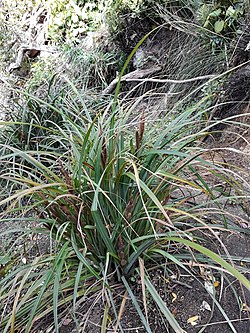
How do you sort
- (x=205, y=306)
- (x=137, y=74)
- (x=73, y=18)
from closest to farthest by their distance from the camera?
1. (x=205, y=306)
2. (x=137, y=74)
3. (x=73, y=18)

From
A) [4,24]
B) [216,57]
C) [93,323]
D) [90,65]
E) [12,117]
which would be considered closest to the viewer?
[93,323]

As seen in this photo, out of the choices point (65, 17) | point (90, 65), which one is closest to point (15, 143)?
point (90, 65)

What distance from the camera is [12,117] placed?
7.88 ft

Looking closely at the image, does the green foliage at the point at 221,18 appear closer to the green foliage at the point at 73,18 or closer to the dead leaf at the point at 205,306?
→ the green foliage at the point at 73,18

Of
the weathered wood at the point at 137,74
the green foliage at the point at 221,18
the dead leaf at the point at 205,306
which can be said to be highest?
the green foliage at the point at 221,18

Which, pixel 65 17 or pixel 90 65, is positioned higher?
pixel 65 17

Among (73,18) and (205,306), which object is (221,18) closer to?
(73,18)

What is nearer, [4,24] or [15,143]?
[15,143]

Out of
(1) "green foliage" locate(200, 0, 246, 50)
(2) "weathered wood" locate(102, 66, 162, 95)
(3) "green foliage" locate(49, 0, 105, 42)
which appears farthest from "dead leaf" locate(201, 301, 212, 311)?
(3) "green foliage" locate(49, 0, 105, 42)

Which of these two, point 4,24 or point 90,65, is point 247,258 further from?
point 4,24

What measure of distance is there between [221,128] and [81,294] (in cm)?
165

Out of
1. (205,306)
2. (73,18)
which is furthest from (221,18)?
(205,306)

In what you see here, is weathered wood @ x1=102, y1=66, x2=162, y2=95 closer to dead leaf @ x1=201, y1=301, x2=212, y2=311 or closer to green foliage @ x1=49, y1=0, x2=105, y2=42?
green foliage @ x1=49, y1=0, x2=105, y2=42

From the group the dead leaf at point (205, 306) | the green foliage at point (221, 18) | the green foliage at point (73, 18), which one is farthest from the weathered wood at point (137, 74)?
the dead leaf at point (205, 306)
